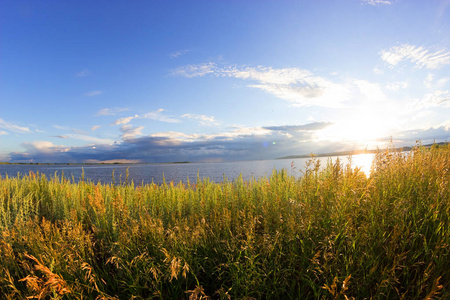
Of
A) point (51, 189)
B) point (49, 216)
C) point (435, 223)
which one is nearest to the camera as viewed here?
point (435, 223)

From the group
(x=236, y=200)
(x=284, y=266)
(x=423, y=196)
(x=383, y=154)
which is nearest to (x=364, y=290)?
(x=284, y=266)

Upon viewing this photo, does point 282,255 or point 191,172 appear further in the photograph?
point 191,172

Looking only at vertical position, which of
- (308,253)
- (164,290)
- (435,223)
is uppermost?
(435,223)

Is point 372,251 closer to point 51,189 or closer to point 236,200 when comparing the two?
point 236,200

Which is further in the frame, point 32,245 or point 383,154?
point 383,154

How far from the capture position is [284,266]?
2.90m

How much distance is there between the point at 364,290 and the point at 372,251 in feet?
1.49

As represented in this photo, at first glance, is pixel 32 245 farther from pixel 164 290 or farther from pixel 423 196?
pixel 423 196

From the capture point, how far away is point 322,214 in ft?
10.3

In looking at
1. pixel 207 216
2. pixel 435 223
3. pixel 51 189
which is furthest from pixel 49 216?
pixel 435 223

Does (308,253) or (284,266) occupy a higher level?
(308,253)

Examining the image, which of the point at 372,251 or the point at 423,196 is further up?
the point at 423,196

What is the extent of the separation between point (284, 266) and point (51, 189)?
22.4 ft

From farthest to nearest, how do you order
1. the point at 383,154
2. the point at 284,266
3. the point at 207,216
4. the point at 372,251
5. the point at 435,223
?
the point at 383,154 < the point at 207,216 < the point at 435,223 < the point at 284,266 < the point at 372,251
